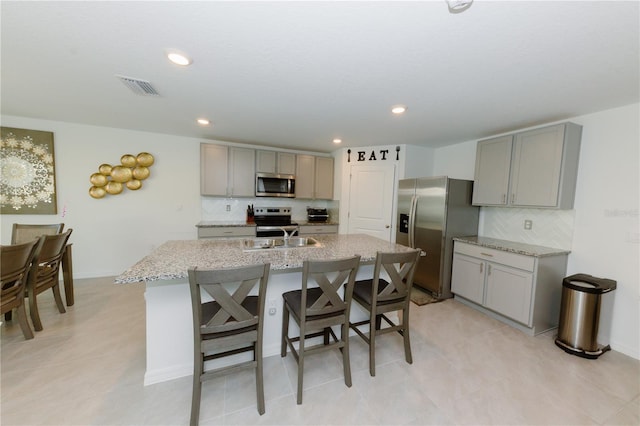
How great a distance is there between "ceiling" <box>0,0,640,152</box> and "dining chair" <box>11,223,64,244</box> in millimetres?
1429

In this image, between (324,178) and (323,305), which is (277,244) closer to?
(323,305)

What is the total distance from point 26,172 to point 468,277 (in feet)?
20.5

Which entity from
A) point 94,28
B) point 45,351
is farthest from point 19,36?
point 45,351

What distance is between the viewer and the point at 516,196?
293 cm

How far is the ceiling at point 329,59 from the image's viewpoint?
4.20 feet

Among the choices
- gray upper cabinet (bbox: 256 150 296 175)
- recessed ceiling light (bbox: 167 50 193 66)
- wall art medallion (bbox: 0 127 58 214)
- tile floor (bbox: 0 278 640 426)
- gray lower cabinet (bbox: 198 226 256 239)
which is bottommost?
tile floor (bbox: 0 278 640 426)

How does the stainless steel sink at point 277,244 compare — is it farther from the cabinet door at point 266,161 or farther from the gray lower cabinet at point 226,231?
the cabinet door at point 266,161

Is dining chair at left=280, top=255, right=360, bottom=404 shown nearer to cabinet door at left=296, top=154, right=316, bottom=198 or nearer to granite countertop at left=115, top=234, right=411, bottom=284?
granite countertop at left=115, top=234, right=411, bottom=284

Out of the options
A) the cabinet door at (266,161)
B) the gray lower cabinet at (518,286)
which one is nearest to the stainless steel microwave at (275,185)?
the cabinet door at (266,161)

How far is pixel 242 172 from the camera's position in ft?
14.1

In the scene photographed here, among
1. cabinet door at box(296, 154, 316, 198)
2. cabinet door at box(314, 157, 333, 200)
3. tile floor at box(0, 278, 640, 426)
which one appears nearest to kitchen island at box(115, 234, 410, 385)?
tile floor at box(0, 278, 640, 426)

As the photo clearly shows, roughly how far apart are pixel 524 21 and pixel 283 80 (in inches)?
61.4

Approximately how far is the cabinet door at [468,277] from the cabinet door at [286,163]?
10.1 feet

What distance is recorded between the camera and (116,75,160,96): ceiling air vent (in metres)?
2.05
